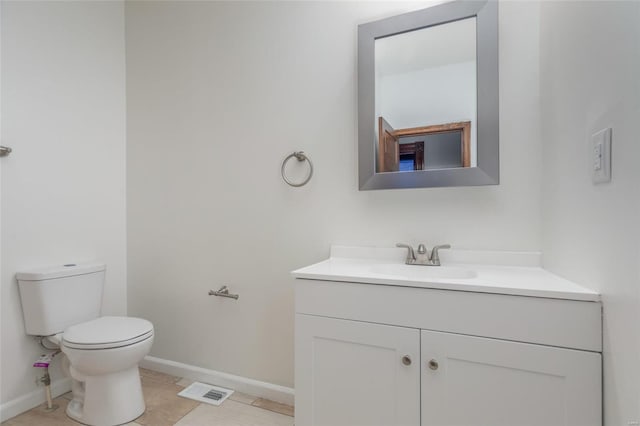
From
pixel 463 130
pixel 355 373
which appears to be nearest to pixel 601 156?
pixel 463 130

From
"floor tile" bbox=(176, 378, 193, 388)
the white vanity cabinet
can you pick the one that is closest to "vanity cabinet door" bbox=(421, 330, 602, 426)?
the white vanity cabinet

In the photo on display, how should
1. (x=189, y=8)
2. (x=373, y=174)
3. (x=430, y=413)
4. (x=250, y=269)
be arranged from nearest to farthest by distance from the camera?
(x=430, y=413), (x=373, y=174), (x=250, y=269), (x=189, y=8)

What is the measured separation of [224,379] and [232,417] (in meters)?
0.29

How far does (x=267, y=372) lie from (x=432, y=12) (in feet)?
6.32

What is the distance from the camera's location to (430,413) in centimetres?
105

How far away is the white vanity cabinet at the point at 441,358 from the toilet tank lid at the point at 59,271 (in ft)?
4.32

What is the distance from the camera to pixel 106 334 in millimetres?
1500

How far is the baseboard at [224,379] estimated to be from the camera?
1704 mm

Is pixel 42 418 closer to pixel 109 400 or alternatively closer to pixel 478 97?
pixel 109 400

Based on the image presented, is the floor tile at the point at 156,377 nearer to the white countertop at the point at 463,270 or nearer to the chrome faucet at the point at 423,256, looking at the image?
the white countertop at the point at 463,270

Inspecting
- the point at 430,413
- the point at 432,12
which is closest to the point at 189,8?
the point at 432,12

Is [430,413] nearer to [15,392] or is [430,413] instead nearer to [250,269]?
[250,269]

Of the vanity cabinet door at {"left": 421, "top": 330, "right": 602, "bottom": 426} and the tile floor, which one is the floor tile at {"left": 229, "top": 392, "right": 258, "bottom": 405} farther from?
the vanity cabinet door at {"left": 421, "top": 330, "right": 602, "bottom": 426}

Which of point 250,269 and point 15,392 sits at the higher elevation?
point 250,269
